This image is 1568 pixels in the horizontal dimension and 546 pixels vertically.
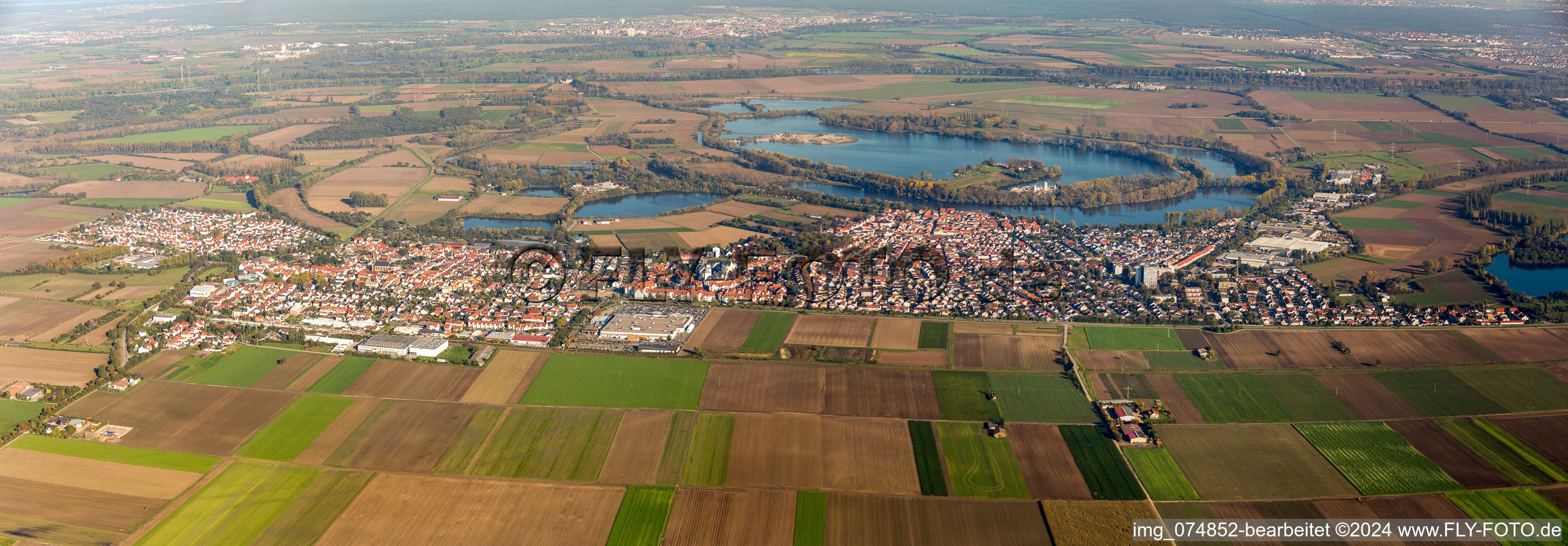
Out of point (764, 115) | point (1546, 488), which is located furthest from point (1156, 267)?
point (764, 115)

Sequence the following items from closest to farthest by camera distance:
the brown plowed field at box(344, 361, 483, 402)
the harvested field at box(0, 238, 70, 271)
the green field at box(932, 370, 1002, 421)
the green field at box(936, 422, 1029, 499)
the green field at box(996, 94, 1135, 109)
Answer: the green field at box(936, 422, 1029, 499) → the green field at box(932, 370, 1002, 421) → the brown plowed field at box(344, 361, 483, 402) → the harvested field at box(0, 238, 70, 271) → the green field at box(996, 94, 1135, 109)

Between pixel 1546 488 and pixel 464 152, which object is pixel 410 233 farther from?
pixel 1546 488

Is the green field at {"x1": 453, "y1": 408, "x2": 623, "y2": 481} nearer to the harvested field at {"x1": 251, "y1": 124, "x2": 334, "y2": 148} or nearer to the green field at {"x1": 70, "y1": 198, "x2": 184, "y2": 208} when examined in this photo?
the green field at {"x1": 70, "y1": 198, "x2": 184, "y2": 208}

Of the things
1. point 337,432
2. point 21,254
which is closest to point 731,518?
point 337,432

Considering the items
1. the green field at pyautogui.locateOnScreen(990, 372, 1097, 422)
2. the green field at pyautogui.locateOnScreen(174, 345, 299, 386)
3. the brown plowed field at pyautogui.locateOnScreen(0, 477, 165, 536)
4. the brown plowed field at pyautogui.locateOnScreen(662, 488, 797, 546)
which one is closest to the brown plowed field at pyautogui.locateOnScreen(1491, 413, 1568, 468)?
the green field at pyautogui.locateOnScreen(990, 372, 1097, 422)

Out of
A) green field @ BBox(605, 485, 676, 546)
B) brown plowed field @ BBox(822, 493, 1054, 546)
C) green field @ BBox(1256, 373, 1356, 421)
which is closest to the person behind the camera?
brown plowed field @ BBox(822, 493, 1054, 546)

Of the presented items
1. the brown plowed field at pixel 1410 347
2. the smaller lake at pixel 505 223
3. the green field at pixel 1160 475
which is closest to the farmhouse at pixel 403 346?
the smaller lake at pixel 505 223
